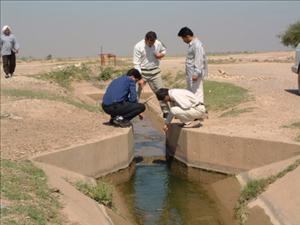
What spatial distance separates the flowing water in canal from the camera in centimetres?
706

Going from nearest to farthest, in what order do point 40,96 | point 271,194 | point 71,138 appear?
point 271,194
point 71,138
point 40,96

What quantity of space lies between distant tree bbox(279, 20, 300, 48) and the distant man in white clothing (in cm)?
3494

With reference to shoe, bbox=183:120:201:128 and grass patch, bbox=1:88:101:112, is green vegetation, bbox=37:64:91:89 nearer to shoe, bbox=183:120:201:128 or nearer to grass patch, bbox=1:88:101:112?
grass patch, bbox=1:88:101:112

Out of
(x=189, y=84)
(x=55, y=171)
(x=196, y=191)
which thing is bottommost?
(x=196, y=191)

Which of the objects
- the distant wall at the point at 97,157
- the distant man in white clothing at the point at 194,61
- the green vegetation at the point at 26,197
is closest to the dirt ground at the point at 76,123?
the distant wall at the point at 97,157

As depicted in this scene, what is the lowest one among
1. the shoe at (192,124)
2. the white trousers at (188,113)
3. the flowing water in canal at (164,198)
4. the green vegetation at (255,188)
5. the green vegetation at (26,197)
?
the flowing water in canal at (164,198)

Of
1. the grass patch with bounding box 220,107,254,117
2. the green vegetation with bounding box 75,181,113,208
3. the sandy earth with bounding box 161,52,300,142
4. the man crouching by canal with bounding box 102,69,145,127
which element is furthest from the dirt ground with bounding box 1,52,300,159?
the green vegetation with bounding box 75,181,113,208

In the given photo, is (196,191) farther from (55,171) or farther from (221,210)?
(55,171)

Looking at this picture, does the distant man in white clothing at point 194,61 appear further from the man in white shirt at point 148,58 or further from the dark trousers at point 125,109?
the dark trousers at point 125,109

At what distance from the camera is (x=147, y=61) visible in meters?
10.6

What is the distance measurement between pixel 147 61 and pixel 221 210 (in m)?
4.14

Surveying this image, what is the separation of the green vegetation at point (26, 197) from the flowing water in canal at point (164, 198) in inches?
57.1

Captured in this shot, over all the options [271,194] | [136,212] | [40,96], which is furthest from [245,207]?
[40,96]

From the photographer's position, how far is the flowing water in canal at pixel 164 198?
706 centimetres
